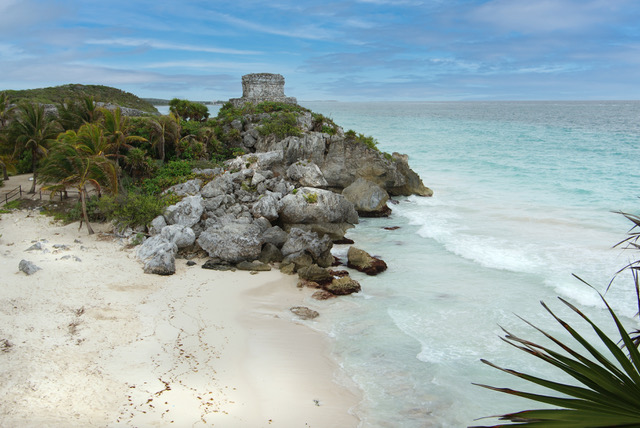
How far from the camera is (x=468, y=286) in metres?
14.7

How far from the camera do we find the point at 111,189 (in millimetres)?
18078

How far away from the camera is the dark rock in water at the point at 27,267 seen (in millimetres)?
13094

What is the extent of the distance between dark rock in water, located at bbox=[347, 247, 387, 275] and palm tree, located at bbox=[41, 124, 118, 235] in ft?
31.7

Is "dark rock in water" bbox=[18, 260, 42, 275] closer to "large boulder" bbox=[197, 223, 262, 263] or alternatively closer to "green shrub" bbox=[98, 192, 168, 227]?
"green shrub" bbox=[98, 192, 168, 227]

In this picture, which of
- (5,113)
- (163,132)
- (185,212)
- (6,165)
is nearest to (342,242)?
(185,212)

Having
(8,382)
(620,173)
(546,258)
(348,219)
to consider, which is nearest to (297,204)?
(348,219)

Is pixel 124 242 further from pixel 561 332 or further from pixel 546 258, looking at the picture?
pixel 546 258

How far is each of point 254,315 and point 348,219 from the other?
9210 mm

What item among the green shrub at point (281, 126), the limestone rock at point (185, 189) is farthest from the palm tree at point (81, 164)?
the green shrub at point (281, 126)

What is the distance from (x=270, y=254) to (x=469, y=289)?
6959mm

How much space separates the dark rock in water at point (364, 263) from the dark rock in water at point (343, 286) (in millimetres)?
1451

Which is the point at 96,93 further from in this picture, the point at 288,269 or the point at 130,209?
the point at 288,269

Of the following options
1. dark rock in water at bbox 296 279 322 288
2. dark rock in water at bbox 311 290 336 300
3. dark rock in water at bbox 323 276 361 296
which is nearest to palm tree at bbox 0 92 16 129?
dark rock in water at bbox 296 279 322 288

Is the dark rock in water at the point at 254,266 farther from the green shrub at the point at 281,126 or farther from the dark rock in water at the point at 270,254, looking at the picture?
the green shrub at the point at 281,126
